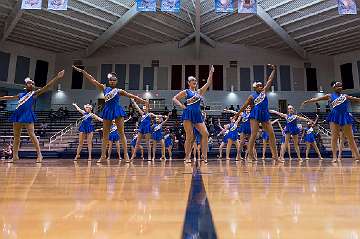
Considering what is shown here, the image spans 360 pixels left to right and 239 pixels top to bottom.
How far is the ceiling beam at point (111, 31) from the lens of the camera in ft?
66.3

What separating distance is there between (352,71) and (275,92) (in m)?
6.12

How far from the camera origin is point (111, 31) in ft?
72.1

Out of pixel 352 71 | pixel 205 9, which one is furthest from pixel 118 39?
pixel 352 71

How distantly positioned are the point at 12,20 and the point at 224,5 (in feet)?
44.1

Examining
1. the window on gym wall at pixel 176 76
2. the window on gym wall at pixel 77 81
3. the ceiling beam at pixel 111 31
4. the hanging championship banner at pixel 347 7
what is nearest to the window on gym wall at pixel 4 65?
the window on gym wall at pixel 77 81

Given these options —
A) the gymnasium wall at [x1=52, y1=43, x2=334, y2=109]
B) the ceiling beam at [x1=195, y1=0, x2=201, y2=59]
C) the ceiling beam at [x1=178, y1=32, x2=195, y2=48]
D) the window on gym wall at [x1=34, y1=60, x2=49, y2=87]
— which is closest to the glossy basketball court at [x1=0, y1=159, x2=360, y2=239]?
the ceiling beam at [x1=195, y1=0, x2=201, y2=59]

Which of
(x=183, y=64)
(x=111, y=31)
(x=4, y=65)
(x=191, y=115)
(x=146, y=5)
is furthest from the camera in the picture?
(x=183, y=64)

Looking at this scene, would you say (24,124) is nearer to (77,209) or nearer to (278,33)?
(77,209)

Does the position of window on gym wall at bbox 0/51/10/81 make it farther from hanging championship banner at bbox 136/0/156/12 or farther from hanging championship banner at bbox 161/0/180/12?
hanging championship banner at bbox 161/0/180/12

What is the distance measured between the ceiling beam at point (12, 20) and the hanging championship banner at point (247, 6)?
12.3m

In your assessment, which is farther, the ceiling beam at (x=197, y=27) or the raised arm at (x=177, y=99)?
the ceiling beam at (x=197, y=27)

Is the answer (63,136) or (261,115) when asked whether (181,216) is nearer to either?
(261,115)

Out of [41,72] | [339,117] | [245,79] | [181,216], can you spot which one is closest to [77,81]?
[41,72]

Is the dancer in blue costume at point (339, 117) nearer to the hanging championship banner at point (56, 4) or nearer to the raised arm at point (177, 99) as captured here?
the raised arm at point (177, 99)
